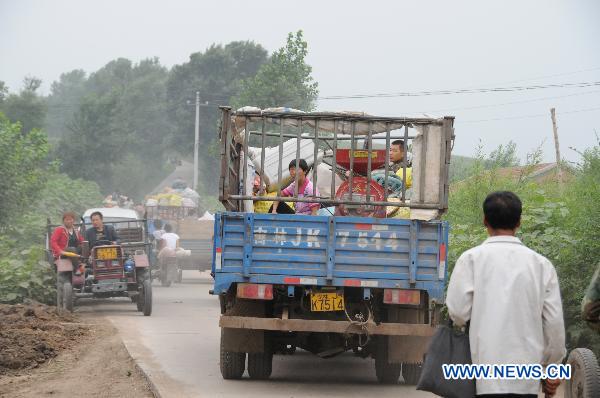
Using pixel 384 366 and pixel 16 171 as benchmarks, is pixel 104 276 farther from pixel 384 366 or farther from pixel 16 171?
pixel 16 171

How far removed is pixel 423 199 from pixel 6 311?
297 inches

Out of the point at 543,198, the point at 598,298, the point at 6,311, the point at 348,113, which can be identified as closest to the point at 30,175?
the point at 6,311

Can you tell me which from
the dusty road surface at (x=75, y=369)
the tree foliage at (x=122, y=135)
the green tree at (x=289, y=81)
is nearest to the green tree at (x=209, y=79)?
the tree foliage at (x=122, y=135)

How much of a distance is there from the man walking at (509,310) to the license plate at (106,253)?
521 inches

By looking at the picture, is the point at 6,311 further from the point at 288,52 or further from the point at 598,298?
the point at 288,52

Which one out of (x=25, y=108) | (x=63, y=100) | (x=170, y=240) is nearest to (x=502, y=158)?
(x=170, y=240)

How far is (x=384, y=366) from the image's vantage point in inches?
435

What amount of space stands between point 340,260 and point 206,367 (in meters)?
2.51

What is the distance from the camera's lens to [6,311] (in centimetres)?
1559

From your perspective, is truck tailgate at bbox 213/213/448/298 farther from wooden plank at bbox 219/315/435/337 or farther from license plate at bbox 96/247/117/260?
license plate at bbox 96/247/117/260

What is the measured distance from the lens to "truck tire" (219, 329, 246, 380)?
→ 10820 millimetres

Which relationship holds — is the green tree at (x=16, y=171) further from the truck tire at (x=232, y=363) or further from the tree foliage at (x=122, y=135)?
the tree foliage at (x=122, y=135)

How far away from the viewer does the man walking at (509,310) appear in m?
4.96

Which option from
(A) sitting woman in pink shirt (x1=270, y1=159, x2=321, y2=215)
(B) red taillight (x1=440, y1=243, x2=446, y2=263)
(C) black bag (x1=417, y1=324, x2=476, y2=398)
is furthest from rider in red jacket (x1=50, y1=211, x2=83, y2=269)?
(C) black bag (x1=417, y1=324, x2=476, y2=398)
